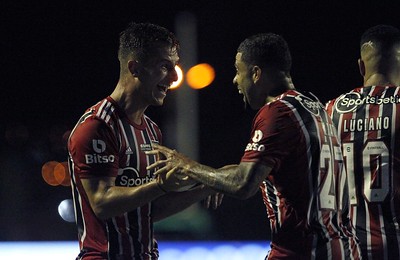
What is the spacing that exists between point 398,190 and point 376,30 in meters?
1.01

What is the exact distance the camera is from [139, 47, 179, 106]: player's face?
17.8ft

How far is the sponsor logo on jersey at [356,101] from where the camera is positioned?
5.57 metres

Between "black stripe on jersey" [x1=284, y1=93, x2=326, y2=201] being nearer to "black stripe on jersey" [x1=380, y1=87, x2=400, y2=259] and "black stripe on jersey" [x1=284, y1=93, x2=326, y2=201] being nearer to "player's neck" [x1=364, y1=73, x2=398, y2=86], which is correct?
"black stripe on jersey" [x1=380, y1=87, x2=400, y2=259]

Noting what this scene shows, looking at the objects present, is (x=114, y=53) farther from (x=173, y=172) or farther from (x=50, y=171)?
(x=173, y=172)

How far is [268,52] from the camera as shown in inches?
203

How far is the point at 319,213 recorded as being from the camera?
4.88 meters

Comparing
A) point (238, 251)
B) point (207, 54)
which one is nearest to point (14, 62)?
point (207, 54)

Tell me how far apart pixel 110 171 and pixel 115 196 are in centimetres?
16

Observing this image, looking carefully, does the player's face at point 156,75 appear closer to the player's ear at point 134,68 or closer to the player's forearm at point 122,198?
the player's ear at point 134,68

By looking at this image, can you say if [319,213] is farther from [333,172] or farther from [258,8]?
[258,8]

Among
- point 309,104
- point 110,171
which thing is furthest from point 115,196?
point 309,104

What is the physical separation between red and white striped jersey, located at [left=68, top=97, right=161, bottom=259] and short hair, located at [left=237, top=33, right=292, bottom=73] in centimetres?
78

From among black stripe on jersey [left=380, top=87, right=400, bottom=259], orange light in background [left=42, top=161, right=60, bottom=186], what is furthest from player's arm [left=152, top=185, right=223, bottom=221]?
orange light in background [left=42, top=161, right=60, bottom=186]

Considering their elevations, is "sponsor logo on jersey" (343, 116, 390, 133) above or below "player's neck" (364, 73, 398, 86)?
below
